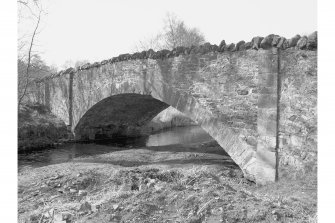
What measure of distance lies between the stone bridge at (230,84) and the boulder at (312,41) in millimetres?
17

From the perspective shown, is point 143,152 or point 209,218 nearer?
point 209,218

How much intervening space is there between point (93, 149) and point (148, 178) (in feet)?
25.8

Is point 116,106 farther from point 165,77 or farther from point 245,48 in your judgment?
point 245,48

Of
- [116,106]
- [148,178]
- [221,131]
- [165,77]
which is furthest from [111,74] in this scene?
Answer: [148,178]

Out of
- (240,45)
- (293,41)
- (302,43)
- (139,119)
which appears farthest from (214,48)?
(139,119)

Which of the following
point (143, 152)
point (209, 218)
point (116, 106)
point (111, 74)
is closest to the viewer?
point (209, 218)

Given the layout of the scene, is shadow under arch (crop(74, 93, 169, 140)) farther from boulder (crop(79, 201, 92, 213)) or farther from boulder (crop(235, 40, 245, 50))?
boulder (crop(79, 201, 92, 213))

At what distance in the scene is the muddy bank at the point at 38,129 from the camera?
45.6 feet

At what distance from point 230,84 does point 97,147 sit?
8039 millimetres

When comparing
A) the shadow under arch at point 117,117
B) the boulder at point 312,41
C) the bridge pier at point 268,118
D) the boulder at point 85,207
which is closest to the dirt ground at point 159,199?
the boulder at point 85,207

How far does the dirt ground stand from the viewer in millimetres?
3773

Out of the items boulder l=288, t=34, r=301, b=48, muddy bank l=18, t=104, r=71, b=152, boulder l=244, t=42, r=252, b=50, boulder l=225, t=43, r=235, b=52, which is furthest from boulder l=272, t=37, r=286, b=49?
muddy bank l=18, t=104, r=71, b=152

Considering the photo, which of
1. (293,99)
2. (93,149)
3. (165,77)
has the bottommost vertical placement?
(93,149)

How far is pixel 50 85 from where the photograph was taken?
57.0 ft
